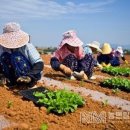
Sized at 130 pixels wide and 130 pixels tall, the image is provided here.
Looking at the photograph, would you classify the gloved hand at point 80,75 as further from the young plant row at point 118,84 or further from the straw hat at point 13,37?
the straw hat at point 13,37

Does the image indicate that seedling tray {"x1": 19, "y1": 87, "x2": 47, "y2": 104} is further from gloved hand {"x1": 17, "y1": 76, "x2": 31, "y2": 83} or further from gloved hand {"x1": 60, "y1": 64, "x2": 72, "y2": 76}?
gloved hand {"x1": 60, "y1": 64, "x2": 72, "y2": 76}

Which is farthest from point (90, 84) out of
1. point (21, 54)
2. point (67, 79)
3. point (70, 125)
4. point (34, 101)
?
point (70, 125)

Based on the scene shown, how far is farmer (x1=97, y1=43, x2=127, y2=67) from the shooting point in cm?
1506

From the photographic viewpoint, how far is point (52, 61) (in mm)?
9062

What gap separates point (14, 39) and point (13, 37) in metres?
0.07

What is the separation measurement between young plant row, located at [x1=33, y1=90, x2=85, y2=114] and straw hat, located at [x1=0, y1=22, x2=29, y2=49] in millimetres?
1125

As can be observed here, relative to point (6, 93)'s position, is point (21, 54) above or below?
above

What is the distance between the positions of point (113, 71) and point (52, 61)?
382cm

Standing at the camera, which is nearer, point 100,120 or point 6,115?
point 6,115

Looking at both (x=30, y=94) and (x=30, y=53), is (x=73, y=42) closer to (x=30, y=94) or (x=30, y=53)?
(x=30, y=53)

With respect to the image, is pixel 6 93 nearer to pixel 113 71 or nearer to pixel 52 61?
pixel 52 61

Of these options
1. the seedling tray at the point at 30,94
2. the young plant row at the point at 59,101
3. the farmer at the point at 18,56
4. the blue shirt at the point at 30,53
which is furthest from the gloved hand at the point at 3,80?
the young plant row at the point at 59,101

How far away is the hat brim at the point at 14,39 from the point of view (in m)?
6.83

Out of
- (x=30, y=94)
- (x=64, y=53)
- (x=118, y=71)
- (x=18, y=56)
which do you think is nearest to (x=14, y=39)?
(x=18, y=56)
